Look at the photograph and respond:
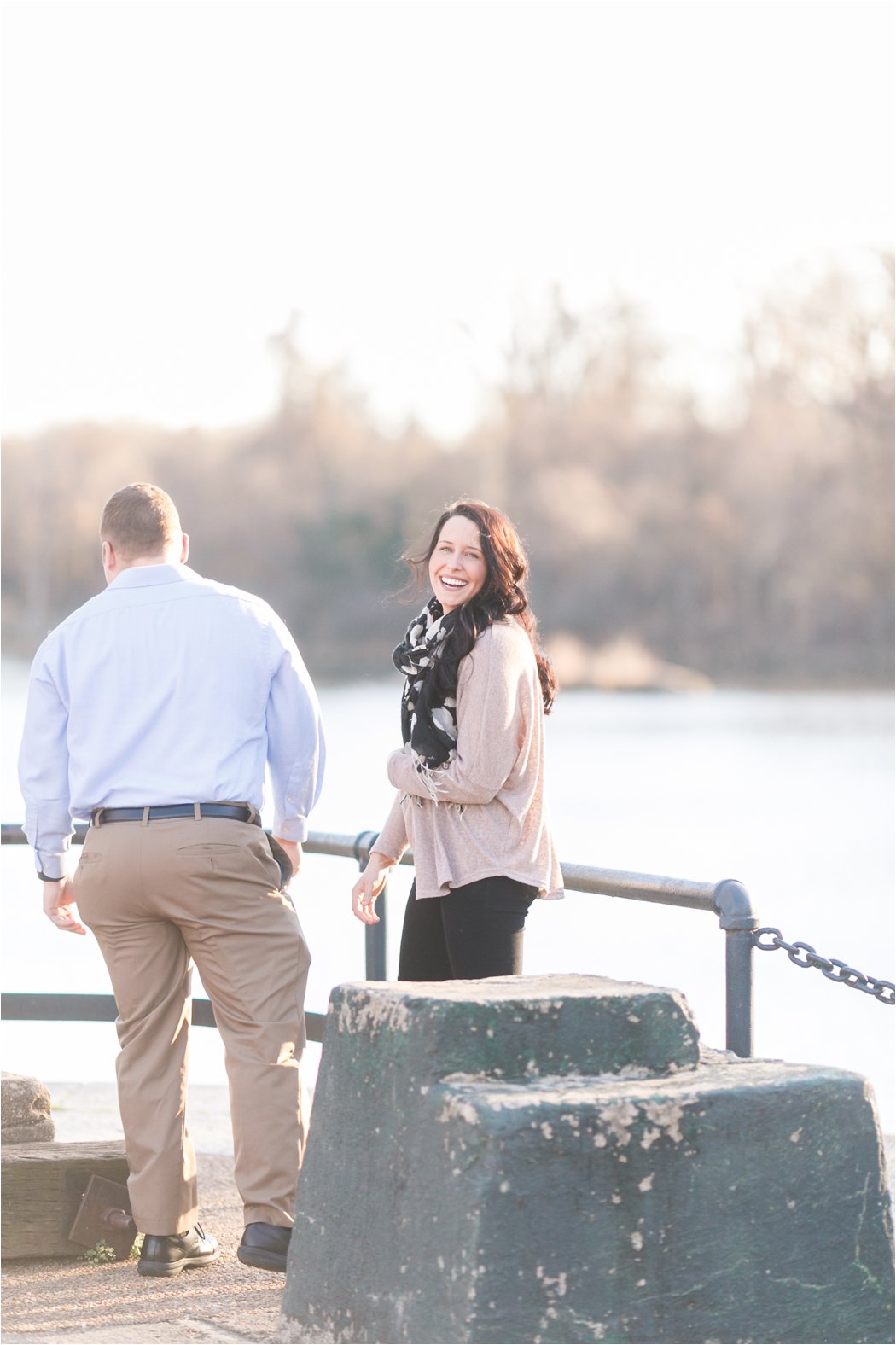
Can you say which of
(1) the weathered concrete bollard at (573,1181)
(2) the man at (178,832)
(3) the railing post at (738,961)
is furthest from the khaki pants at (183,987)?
(3) the railing post at (738,961)

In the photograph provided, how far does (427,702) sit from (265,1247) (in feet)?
3.90

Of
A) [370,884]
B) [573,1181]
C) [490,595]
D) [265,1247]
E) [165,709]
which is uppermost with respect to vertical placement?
[490,595]

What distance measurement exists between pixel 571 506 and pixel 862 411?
8.19 m

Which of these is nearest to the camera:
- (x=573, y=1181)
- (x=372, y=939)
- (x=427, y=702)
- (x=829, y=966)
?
(x=573, y=1181)

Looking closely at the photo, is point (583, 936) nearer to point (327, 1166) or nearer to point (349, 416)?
point (327, 1166)

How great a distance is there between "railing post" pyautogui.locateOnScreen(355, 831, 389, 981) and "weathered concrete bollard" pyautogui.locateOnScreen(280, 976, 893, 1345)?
1296 millimetres

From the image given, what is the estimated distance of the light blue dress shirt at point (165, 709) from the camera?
375 centimetres

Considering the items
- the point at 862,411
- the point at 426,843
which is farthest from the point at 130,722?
the point at 862,411

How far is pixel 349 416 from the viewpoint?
49656 mm

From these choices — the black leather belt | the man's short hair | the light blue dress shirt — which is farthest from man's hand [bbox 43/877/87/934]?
the man's short hair

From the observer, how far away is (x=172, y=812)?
3725 millimetres

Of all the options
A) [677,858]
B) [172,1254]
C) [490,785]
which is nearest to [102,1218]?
[172,1254]

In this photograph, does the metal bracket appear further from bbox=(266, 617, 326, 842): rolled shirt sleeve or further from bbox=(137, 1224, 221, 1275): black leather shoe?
bbox=(266, 617, 326, 842): rolled shirt sleeve

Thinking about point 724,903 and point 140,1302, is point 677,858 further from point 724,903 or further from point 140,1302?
point 140,1302
